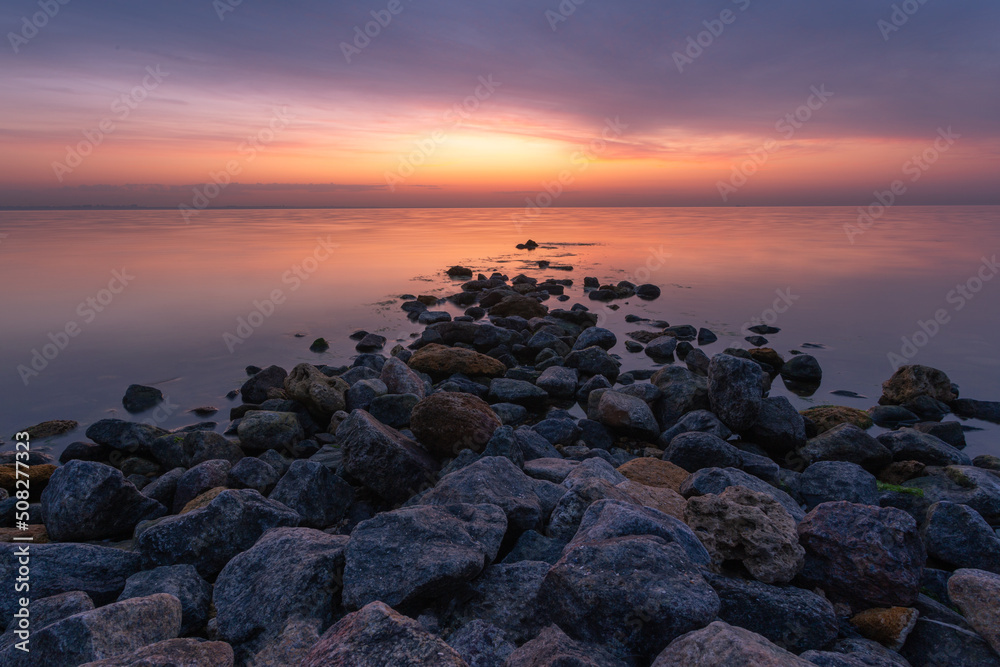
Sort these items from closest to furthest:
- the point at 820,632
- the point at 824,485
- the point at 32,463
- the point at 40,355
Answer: the point at 820,632
the point at 824,485
the point at 32,463
the point at 40,355

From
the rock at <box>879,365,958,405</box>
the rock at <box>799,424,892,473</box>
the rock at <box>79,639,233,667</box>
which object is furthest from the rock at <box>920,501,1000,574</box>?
the rock at <box>879,365,958,405</box>

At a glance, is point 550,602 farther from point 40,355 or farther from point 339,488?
point 40,355

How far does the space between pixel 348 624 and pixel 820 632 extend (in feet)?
10.8

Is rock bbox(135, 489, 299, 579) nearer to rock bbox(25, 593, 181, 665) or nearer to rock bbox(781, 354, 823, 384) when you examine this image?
rock bbox(25, 593, 181, 665)

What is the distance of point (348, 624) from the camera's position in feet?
10.5

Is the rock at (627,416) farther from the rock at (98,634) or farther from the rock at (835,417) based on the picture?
the rock at (98,634)

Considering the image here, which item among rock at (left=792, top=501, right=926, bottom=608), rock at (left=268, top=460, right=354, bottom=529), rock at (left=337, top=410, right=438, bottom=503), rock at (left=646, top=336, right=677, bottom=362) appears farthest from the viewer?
rock at (left=646, top=336, right=677, bottom=362)

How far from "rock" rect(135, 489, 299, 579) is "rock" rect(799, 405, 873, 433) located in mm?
10023

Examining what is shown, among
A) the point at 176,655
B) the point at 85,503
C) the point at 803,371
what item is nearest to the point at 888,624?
the point at 176,655

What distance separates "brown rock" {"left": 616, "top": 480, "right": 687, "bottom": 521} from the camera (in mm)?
5570

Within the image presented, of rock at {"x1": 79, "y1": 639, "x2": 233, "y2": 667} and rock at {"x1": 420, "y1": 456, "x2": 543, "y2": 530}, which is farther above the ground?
rock at {"x1": 420, "y1": 456, "x2": 543, "y2": 530}

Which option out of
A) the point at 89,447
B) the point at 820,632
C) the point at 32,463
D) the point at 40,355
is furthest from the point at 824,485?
the point at 40,355

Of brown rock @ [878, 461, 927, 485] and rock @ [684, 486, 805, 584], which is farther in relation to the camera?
brown rock @ [878, 461, 927, 485]

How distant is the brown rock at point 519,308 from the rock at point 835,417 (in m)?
11.4
